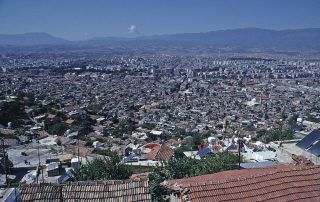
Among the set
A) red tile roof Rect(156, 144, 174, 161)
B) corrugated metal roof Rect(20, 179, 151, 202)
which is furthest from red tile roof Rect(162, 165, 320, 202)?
red tile roof Rect(156, 144, 174, 161)

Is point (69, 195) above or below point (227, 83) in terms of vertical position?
above

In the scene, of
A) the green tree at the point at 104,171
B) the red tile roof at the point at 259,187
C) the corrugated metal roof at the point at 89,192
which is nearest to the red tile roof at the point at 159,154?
the green tree at the point at 104,171

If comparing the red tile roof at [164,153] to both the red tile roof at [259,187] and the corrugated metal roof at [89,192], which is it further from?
the corrugated metal roof at [89,192]

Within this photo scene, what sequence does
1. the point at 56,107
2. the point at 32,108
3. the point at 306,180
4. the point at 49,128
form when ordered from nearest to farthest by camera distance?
the point at 306,180
the point at 49,128
the point at 32,108
the point at 56,107

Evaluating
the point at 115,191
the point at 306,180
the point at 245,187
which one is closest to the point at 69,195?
the point at 115,191

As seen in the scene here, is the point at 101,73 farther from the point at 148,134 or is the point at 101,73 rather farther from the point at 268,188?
the point at 268,188

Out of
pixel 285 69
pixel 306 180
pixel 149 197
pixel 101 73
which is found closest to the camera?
pixel 149 197

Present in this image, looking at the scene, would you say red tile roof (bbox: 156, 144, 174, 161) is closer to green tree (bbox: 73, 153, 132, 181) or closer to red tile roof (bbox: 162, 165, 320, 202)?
green tree (bbox: 73, 153, 132, 181)

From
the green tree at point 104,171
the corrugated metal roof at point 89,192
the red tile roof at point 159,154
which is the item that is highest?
the corrugated metal roof at point 89,192

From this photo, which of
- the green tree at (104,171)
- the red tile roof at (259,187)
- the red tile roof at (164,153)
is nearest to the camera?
the red tile roof at (259,187)
